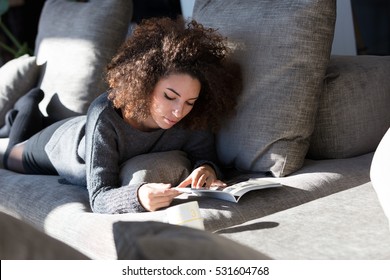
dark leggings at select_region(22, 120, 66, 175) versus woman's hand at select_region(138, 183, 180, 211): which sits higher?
woman's hand at select_region(138, 183, 180, 211)

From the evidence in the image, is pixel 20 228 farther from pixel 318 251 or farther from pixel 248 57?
pixel 248 57

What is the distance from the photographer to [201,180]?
79.4 inches

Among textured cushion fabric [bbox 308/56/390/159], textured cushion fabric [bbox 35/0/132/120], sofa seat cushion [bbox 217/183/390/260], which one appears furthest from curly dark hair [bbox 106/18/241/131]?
textured cushion fabric [bbox 35/0/132/120]

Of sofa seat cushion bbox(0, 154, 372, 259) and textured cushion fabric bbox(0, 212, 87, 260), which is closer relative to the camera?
textured cushion fabric bbox(0, 212, 87, 260)

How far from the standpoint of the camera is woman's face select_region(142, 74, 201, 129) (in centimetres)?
209

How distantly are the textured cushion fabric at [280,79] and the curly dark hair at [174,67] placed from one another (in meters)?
0.06

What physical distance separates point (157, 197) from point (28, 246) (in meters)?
0.97

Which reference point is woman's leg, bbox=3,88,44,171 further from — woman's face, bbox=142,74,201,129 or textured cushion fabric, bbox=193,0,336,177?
textured cushion fabric, bbox=193,0,336,177

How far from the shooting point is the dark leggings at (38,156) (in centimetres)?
269

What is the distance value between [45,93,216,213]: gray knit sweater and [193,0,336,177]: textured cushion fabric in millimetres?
186

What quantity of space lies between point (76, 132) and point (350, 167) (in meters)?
0.99

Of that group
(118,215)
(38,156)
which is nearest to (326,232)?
(118,215)

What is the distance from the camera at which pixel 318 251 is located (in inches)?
51.1
